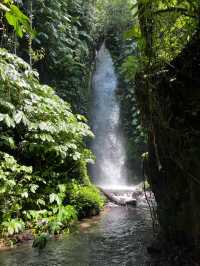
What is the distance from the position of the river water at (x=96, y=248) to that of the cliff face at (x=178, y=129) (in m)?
0.95

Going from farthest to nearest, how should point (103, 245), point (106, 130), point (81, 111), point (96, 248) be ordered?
point (106, 130) → point (81, 111) → point (103, 245) → point (96, 248)

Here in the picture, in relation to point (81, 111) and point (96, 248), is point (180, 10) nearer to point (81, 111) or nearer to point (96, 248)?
point (96, 248)

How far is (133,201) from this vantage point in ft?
34.5

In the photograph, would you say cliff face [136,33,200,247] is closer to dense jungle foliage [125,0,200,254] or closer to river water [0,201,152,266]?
dense jungle foliage [125,0,200,254]

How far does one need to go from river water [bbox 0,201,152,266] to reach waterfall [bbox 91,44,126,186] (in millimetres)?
8639

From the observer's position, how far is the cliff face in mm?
4117

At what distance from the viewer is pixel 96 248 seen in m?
6.07

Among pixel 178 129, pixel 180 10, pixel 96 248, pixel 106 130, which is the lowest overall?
pixel 96 248

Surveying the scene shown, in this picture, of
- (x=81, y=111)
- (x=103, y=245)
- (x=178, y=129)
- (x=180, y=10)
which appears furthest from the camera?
(x=81, y=111)

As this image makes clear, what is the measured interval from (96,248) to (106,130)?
12.2m

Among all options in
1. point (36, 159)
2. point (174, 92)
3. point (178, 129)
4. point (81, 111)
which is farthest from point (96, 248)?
point (81, 111)

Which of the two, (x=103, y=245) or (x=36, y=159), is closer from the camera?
(x=103, y=245)

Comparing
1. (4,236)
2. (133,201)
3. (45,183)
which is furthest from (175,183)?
(133,201)

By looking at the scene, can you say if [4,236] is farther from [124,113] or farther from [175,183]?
[124,113]
